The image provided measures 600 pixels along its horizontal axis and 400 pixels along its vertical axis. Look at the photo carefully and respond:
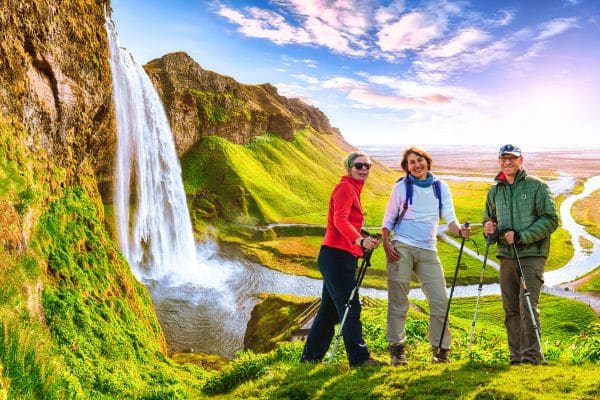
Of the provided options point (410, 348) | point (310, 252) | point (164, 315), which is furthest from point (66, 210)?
point (310, 252)

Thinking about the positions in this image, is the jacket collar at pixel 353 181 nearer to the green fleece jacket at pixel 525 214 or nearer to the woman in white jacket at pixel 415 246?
the woman in white jacket at pixel 415 246

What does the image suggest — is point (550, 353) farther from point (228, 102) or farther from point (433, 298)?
point (228, 102)

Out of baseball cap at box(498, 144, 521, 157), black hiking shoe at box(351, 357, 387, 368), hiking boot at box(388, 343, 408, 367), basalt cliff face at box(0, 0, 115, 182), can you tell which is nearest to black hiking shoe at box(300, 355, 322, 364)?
black hiking shoe at box(351, 357, 387, 368)

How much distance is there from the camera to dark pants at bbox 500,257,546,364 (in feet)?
23.8

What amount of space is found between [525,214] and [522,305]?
5.62 feet

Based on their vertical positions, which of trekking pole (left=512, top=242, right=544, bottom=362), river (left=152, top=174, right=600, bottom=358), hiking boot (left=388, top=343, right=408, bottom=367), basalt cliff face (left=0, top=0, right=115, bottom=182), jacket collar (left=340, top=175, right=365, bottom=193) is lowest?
river (left=152, top=174, right=600, bottom=358)

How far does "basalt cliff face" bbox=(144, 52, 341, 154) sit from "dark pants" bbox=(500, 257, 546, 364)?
60998 mm

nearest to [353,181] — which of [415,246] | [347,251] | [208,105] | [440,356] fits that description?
[347,251]

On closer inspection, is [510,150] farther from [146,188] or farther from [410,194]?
[146,188]

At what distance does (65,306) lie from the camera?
11.4m

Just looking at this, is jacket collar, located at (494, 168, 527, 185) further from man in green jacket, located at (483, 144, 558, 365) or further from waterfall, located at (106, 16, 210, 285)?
waterfall, located at (106, 16, 210, 285)

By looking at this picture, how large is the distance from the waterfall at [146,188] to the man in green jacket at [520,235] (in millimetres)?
30678

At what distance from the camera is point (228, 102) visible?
8325 centimetres

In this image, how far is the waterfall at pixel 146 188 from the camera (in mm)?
35312
